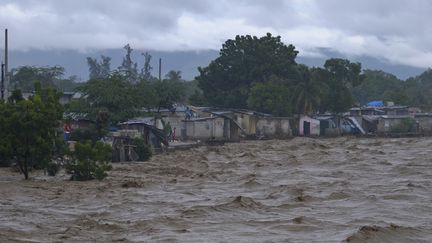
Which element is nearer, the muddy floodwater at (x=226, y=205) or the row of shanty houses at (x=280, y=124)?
the muddy floodwater at (x=226, y=205)

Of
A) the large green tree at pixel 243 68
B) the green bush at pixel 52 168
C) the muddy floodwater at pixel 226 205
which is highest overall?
the large green tree at pixel 243 68

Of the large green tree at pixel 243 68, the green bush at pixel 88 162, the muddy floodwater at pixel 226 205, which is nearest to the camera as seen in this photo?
the muddy floodwater at pixel 226 205

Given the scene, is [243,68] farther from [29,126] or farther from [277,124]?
[29,126]

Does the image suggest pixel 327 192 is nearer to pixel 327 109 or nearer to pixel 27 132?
pixel 27 132

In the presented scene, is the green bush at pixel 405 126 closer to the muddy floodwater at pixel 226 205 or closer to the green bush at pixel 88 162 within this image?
the muddy floodwater at pixel 226 205

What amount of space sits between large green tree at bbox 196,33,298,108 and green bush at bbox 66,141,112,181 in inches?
1423

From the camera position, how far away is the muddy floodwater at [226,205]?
10516mm

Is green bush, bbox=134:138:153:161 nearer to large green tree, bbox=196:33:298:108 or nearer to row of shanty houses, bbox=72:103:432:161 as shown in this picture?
row of shanty houses, bbox=72:103:432:161

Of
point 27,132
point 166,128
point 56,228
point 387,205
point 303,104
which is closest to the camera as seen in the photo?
point 56,228

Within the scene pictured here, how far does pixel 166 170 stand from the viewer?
2316 centimetres

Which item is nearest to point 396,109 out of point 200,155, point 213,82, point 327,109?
point 327,109

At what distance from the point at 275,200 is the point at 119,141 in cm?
1342

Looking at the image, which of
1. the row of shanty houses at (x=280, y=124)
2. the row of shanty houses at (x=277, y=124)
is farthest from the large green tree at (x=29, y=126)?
the row of shanty houses at (x=280, y=124)

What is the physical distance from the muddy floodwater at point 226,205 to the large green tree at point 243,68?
31.0 metres
